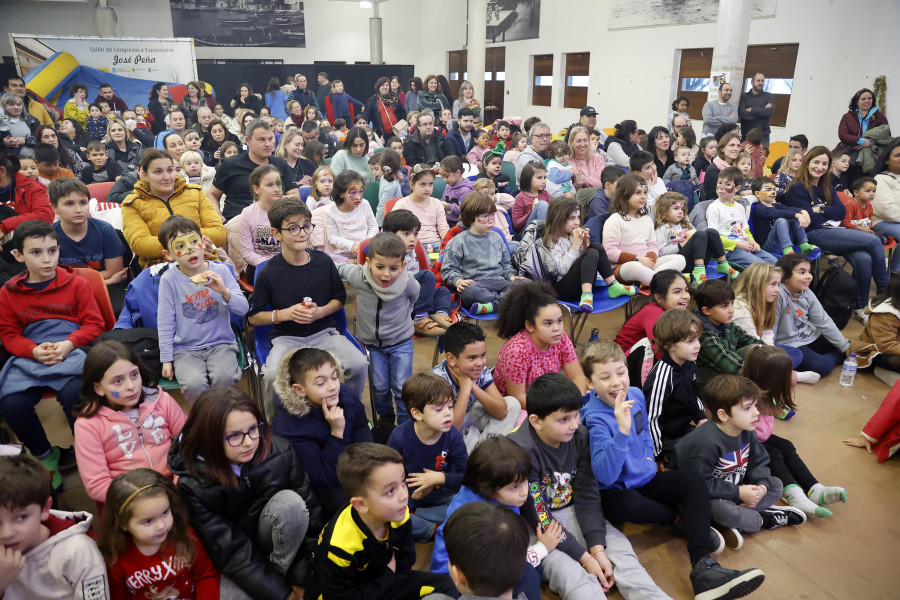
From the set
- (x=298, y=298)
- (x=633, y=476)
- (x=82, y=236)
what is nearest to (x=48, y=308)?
(x=82, y=236)

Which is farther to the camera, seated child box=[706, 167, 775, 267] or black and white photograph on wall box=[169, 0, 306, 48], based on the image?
black and white photograph on wall box=[169, 0, 306, 48]

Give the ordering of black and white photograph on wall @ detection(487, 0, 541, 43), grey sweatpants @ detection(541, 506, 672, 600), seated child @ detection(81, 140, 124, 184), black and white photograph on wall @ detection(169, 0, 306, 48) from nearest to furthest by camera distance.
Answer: grey sweatpants @ detection(541, 506, 672, 600) < seated child @ detection(81, 140, 124, 184) < black and white photograph on wall @ detection(487, 0, 541, 43) < black and white photograph on wall @ detection(169, 0, 306, 48)

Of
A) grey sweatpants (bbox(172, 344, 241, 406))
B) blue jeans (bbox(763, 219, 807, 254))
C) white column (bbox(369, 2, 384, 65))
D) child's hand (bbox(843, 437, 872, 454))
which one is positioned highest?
white column (bbox(369, 2, 384, 65))

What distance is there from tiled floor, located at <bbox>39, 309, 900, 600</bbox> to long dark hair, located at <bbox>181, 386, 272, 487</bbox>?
89cm

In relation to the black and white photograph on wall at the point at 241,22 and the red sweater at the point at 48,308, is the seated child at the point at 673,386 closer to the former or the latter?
the red sweater at the point at 48,308

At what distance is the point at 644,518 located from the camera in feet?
7.82

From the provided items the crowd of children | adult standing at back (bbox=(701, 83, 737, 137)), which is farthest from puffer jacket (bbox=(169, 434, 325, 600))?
adult standing at back (bbox=(701, 83, 737, 137))

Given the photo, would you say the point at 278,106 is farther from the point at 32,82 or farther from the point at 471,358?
the point at 471,358

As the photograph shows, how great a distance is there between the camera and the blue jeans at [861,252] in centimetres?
477

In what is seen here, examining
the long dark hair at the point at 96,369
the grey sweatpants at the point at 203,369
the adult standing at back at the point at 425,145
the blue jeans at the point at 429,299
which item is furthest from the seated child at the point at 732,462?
the adult standing at back at the point at 425,145

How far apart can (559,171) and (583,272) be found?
2.09 m

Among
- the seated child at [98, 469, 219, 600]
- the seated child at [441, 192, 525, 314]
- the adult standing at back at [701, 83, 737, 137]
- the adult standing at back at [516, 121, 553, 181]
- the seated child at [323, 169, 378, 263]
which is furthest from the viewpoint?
the adult standing at back at [701, 83, 737, 137]

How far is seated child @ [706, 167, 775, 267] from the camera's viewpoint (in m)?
4.49

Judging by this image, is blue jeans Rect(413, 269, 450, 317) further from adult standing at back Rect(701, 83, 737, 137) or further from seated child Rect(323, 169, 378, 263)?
adult standing at back Rect(701, 83, 737, 137)
